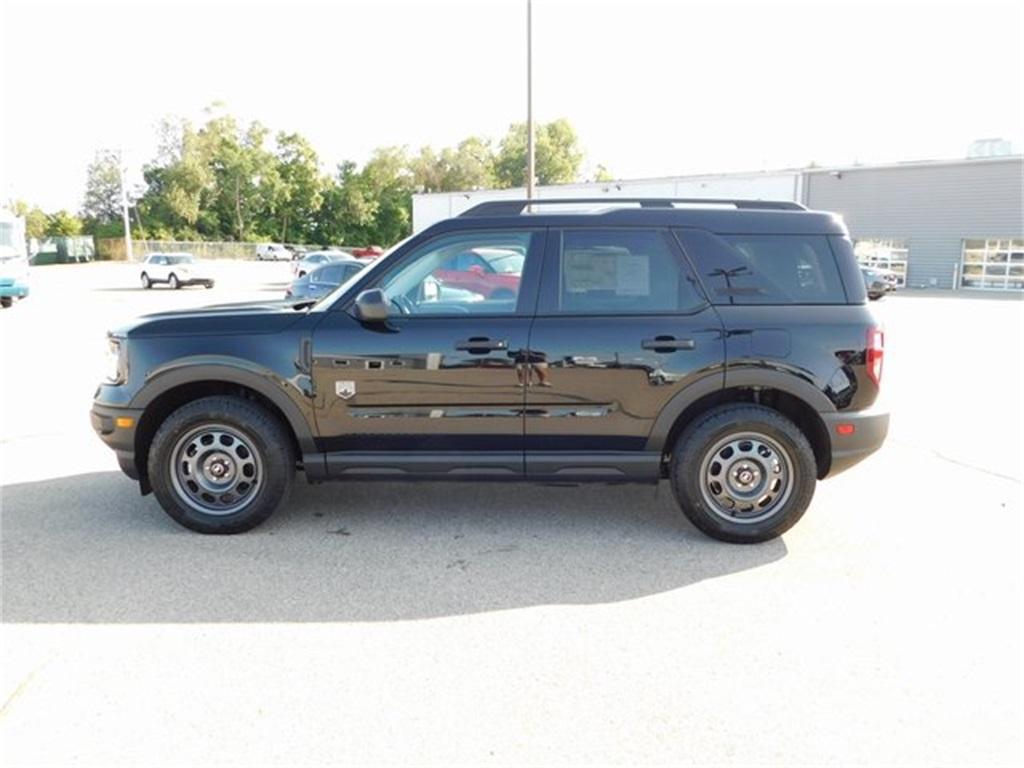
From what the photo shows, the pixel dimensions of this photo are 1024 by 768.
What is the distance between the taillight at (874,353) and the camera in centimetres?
402

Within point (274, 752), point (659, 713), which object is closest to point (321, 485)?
point (274, 752)

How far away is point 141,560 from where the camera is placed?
3.93m

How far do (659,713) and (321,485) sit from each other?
10.6 ft

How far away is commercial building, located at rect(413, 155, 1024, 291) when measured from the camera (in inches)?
1177

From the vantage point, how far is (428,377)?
159 inches

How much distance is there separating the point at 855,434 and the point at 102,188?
8050cm

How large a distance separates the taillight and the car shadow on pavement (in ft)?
3.64

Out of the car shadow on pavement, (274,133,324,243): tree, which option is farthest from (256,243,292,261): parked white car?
the car shadow on pavement

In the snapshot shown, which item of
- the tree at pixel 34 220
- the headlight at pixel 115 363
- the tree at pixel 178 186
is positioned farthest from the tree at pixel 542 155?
the headlight at pixel 115 363

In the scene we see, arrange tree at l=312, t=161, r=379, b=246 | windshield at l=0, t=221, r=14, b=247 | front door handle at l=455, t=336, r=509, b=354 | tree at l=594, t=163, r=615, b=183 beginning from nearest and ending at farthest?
front door handle at l=455, t=336, r=509, b=354, windshield at l=0, t=221, r=14, b=247, tree at l=312, t=161, r=379, b=246, tree at l=594, t=163, r=615, b=183

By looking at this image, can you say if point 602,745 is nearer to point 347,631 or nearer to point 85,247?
point 347,631

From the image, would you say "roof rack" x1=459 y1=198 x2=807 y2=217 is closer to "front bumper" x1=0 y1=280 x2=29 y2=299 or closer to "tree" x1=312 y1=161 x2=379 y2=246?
"front bumper" x1=0 y1=280 x2=29 y2=299

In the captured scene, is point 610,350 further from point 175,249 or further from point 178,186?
point 178,186

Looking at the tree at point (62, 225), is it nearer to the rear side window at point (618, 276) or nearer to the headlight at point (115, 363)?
the headlight at point (115, 363)
